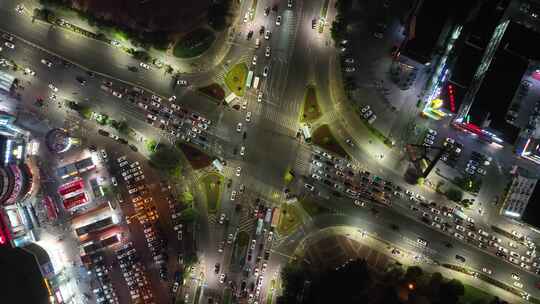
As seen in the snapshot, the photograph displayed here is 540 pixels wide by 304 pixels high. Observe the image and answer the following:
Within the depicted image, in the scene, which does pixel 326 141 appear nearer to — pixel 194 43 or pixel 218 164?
pixel 218 164

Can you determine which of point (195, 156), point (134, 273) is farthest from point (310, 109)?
point (134, 273)

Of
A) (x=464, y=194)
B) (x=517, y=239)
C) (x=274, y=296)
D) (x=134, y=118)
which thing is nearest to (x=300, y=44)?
(x=134, y=118)

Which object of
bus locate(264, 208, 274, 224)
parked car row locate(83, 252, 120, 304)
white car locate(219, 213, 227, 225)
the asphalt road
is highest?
the asphalt road

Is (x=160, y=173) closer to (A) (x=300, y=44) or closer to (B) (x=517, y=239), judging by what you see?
(A) (x=300, y=44)

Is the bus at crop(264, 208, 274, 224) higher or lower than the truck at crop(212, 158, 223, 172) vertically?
lower

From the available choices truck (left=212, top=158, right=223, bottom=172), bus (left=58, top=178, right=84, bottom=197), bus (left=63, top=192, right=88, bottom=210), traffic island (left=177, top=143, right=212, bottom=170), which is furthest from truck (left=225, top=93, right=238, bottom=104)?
bus (left=63, top=192, right=88, bottom=210)

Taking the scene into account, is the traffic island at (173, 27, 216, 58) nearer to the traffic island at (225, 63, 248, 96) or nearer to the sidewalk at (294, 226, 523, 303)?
the traffic island at (225, 63, 248, 96)
